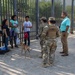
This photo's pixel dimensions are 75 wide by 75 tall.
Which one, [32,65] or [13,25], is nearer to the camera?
[32,65]

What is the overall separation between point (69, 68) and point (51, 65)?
66 cm

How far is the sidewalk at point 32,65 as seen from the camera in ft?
26.3

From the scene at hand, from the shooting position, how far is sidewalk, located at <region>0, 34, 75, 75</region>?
8.02m

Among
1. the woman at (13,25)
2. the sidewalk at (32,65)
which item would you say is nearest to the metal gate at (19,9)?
the woman at (13,25)

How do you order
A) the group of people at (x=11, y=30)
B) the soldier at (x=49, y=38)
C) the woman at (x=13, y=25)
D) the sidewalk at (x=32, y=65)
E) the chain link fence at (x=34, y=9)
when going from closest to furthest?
the sidewalk at (x=32, y=65)
the soldier at (x=49, y=38)
the group of people at (x=11, y=30)
the woman at (x=13, y=25)
the chain link fence at (x=34, y=9)

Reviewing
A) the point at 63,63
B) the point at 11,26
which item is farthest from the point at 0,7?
the point at 63,63

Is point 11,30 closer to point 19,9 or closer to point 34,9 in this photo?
point 19,9

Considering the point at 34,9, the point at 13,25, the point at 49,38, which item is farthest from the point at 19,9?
the point at 49,38

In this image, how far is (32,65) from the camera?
890 centimetres

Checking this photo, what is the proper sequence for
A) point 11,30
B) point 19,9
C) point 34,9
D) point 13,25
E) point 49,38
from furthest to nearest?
point 34,9 → point 19,9 → point 11,30 → point 13,25 → point 49,38

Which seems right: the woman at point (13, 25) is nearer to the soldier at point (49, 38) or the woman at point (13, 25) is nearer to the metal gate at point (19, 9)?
the metal gate at point (19, 9)

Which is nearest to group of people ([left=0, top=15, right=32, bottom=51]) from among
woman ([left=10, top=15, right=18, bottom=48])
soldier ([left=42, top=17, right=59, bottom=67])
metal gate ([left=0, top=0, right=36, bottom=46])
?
woman ([left=10, top=15, right=18, bottom=48])

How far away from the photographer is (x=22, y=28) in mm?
12656

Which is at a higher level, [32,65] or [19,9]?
[19,9]
